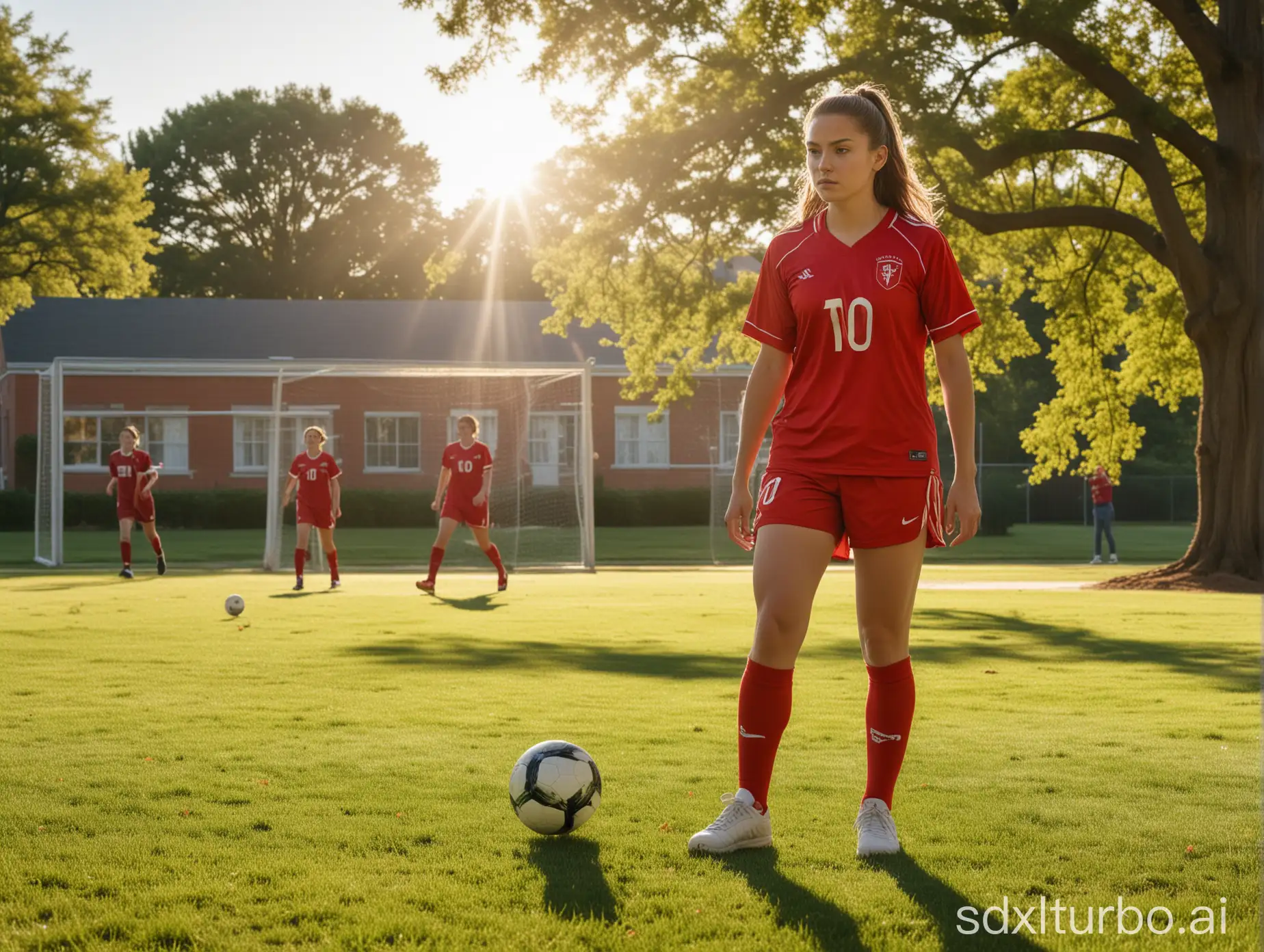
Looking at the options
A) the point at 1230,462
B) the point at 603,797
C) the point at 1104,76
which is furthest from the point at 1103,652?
the point at 1104,76

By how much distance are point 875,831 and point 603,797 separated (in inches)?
47.6

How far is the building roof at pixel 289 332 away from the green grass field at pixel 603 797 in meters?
34.0

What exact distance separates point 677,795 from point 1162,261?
53.4ft

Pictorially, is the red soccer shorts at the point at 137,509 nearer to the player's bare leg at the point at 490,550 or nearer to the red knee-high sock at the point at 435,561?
the red knee-high sock at the point at 435,561

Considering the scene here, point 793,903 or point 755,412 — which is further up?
point 755,412

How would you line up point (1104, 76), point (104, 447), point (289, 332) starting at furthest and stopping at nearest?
point (289, 332) < point (104, 447) < point (1104, 76)

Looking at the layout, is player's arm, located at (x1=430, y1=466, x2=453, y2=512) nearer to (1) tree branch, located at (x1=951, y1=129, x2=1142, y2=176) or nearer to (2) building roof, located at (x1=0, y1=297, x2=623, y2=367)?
(1) tree branch, located at (x1=951, y1=129, x2=1142, y2=176)

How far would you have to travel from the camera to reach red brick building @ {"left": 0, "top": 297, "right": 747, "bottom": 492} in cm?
4088

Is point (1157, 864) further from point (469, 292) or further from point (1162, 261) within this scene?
point (469, 292)

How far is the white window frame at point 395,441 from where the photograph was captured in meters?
41.2

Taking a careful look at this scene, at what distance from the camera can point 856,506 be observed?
410 cm

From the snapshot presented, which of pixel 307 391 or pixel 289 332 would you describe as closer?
pixel 307 391

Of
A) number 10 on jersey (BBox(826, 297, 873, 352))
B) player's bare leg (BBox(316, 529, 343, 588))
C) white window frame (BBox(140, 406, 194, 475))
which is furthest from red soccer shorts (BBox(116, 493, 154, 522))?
white window frame (BBox(140, 406, 194, 475))

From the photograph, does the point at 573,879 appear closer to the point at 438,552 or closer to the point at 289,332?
the point at 438,552
